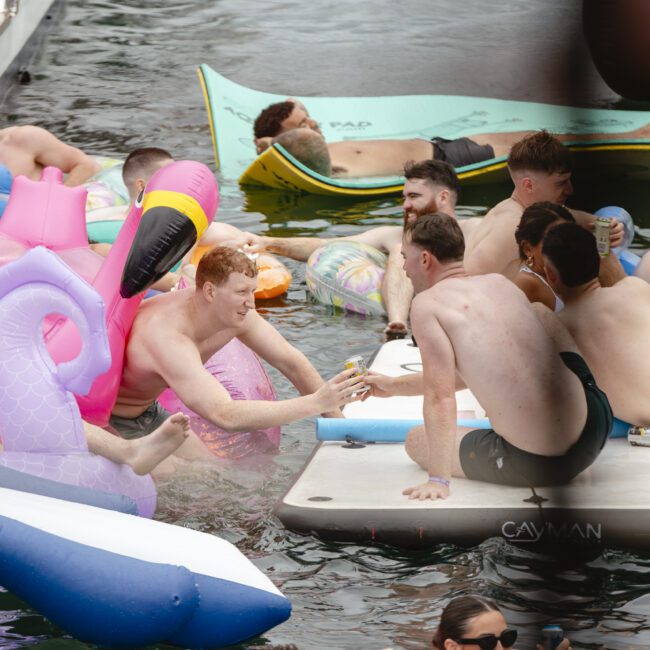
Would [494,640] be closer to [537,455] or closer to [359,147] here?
[537,455]

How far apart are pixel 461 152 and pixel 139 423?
5.38 m

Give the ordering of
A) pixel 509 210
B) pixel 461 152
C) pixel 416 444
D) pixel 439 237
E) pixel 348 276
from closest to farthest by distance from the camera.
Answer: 1. pixel 439 237
2. pixel 416 444
3. pixel 509 210
4. pixel 348 276
5. pixel 461 152

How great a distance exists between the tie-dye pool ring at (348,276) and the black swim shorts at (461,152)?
217cm

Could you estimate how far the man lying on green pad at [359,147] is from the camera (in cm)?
1029

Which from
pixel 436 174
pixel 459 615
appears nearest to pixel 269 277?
pixel 436 174

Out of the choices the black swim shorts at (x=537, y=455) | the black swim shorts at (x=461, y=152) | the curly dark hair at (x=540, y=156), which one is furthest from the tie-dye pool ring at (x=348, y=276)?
the black swim shorts at (x=537, y=455)

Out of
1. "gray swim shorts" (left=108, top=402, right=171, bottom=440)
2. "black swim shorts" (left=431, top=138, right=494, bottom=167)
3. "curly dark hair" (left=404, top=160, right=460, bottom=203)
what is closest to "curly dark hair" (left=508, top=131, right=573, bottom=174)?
"curly dark hair" (left=404, top=160, right=460, bottom=203)

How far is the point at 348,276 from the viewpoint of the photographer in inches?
315

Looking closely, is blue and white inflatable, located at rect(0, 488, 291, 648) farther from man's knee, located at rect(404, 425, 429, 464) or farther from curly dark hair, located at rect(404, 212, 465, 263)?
curly dark hair, located at rect(404, 212, 465, 263)

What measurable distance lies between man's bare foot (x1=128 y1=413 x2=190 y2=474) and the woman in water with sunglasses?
1453mm

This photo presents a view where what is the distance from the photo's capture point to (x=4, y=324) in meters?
4.81

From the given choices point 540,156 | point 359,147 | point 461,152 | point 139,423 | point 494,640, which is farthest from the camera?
point 359,147

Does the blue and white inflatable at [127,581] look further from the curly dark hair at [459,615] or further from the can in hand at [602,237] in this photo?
the can in hand at [602,237]

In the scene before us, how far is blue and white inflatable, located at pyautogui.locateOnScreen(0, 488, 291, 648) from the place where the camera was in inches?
156
